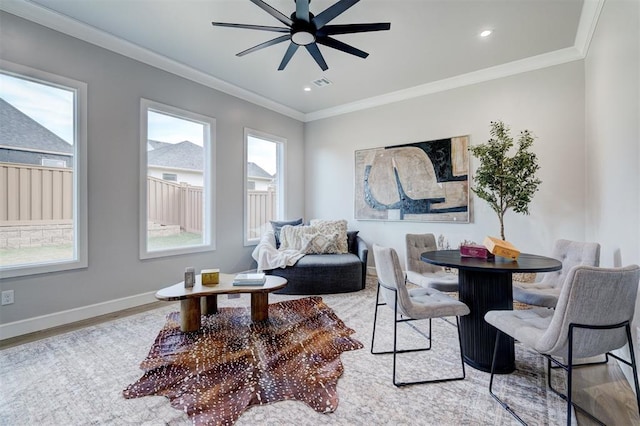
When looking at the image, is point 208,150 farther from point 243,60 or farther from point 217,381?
point 217,381

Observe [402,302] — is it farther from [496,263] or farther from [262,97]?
[262,97]

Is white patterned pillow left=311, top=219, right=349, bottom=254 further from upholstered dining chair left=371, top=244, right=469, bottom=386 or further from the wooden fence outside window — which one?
upholstered dining chair left=371, top=244, right=469, bottom=386

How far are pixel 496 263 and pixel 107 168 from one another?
3797mm

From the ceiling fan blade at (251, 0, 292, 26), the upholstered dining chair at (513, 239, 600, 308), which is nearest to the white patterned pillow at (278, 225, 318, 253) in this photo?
the upholstered dining chair at (513, 239, 600, 308)

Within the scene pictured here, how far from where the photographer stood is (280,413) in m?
1.64

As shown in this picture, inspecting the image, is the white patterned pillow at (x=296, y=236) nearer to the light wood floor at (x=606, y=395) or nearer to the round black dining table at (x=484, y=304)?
the round black dining table at (x=484, y=304)

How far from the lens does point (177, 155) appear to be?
12.9ft

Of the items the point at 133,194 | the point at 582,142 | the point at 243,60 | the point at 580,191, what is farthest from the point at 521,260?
the point at 133,194

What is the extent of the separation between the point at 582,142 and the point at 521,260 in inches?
84.5

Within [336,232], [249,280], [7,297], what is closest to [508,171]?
[336,232]

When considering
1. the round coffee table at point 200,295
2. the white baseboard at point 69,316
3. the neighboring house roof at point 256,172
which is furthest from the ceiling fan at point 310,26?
the white baseboard at point 69,316

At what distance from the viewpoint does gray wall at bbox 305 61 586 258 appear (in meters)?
3.38

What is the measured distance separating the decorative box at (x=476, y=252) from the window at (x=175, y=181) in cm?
329

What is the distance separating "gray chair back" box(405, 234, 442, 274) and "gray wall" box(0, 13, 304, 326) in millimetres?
2698
